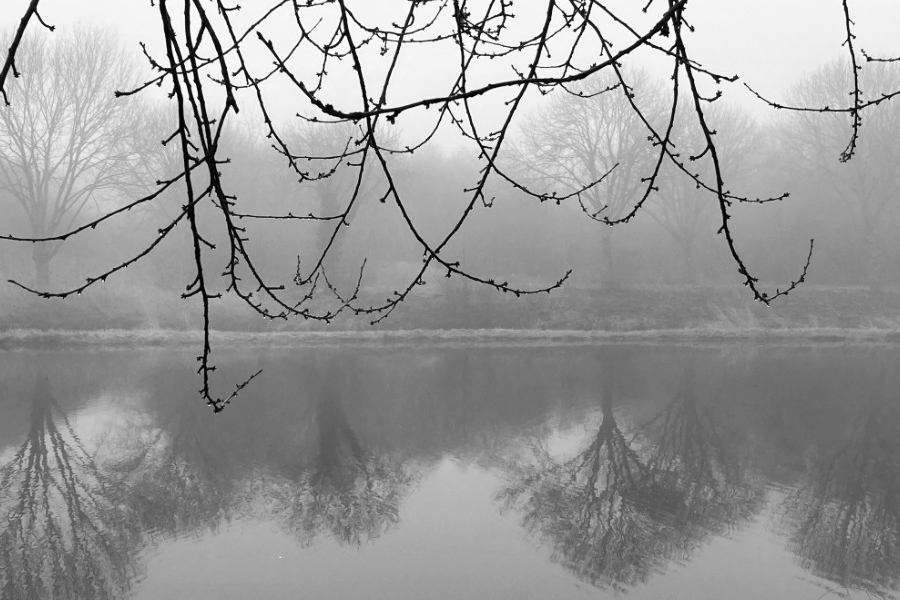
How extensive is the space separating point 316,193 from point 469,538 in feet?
90.5

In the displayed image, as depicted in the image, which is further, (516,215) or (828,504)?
(516,215)

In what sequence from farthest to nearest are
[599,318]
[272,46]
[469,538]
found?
[599,318]
[469,538]
[272,46]

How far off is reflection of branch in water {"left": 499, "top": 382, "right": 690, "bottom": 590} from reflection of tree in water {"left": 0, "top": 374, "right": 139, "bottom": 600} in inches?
158

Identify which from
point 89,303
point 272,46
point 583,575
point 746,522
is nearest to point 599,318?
point 89,303

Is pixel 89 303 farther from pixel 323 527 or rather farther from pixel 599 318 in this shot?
pixel 323 527

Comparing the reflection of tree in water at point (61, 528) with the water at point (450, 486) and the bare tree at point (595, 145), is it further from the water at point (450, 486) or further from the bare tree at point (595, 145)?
the bare tree at point (595, 145)

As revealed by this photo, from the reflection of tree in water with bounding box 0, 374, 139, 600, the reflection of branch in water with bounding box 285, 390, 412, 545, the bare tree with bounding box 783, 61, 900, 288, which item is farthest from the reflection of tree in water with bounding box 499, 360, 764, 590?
the bare tree with bounding box 783, 61, 900, 288

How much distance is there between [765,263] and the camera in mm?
31453

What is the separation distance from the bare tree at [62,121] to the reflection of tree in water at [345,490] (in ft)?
59.9

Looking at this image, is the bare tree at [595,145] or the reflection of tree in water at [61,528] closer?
the reflection of tree in water at [61,528]

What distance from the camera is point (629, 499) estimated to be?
8875 mm

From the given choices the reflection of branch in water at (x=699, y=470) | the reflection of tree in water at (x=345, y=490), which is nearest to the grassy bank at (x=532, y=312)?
the reflection of branch in water at (x=699, y=470)

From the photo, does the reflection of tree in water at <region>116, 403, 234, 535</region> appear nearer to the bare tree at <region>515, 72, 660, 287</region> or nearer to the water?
the water

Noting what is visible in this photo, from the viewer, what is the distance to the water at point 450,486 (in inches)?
265
